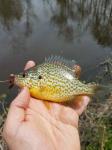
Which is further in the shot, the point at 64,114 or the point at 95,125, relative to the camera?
the point at 95,125

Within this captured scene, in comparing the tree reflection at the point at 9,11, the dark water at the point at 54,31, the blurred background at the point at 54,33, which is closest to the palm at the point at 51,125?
the blurred background at the point at 54,33

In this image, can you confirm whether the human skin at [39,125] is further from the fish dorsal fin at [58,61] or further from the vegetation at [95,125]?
the vegetation at [95,125]

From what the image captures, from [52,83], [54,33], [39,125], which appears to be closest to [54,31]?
[54,33]

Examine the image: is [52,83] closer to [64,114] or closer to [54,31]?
[64,114]

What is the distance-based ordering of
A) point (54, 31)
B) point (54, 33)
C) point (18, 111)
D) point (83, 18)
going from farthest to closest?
point (83, 18), point (54, 31), point (54, 33), point (18, 111)

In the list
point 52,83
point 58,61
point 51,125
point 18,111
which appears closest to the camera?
point 18,111

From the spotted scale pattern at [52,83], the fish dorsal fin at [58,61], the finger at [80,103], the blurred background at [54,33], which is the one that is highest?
the blurred background at [54,33]
